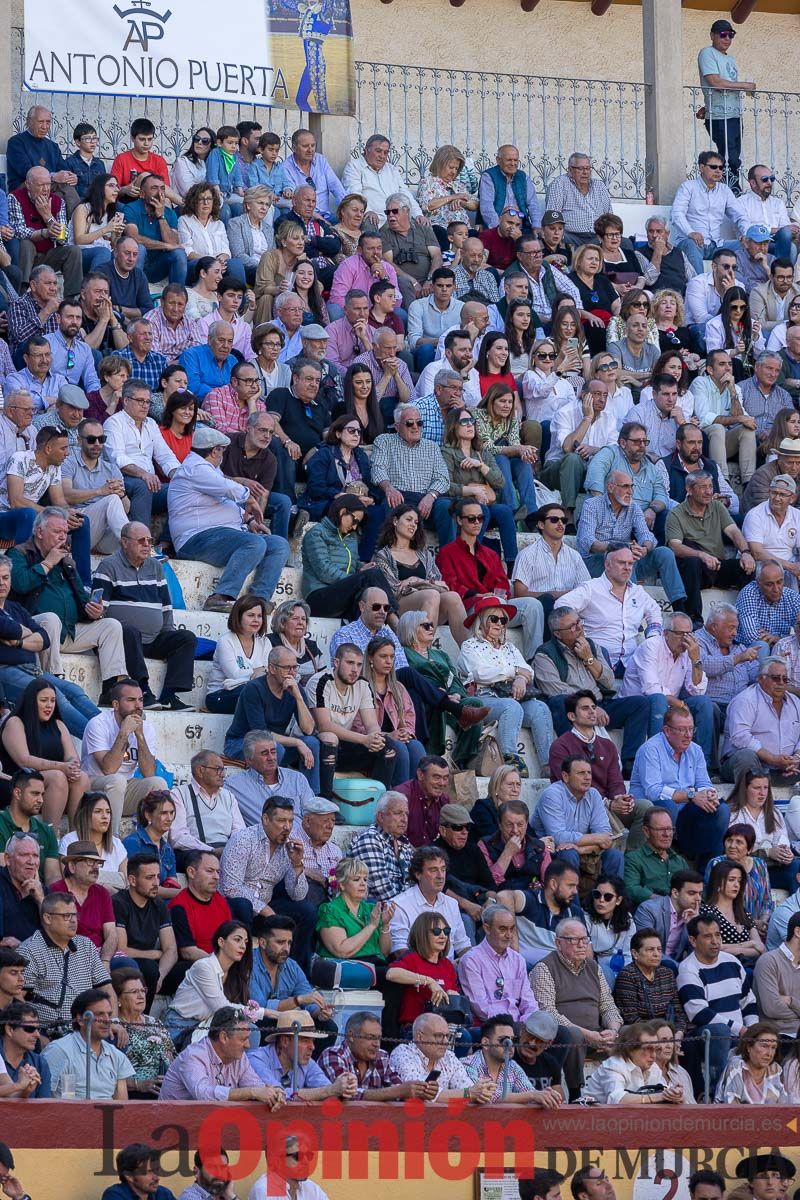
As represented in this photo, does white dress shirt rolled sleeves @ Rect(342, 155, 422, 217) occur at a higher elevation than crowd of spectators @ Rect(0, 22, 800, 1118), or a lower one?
higher

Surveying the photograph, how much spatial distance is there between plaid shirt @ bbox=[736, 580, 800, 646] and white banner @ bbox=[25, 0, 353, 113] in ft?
19.4

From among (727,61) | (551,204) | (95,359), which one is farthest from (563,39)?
(95,359)

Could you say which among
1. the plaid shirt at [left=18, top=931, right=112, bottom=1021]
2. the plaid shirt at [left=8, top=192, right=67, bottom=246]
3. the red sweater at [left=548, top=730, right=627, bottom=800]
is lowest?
the plaid shirt at [left=18, top=931, right=112, bottom=1021]

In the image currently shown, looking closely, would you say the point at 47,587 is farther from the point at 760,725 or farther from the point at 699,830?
the point at 760,725

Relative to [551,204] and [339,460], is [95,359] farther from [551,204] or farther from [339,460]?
[551,204]

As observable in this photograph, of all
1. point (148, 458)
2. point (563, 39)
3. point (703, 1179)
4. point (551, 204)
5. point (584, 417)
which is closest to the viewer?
point (703, 1179)

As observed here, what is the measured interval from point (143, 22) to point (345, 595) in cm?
618

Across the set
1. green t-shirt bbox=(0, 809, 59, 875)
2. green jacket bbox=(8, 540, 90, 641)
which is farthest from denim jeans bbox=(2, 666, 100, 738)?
green t-shirt bbox=(0, 809, 59, 875)

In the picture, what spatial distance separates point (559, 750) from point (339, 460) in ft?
8.59

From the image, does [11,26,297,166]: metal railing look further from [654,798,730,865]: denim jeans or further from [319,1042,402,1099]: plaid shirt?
[319,1042,402,1099]: plaid shirt

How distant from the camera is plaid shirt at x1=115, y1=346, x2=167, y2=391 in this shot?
15.9 meters

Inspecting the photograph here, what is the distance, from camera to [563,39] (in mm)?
24453

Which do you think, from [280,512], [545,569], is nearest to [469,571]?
[545,569]

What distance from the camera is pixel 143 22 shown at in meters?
18.9
